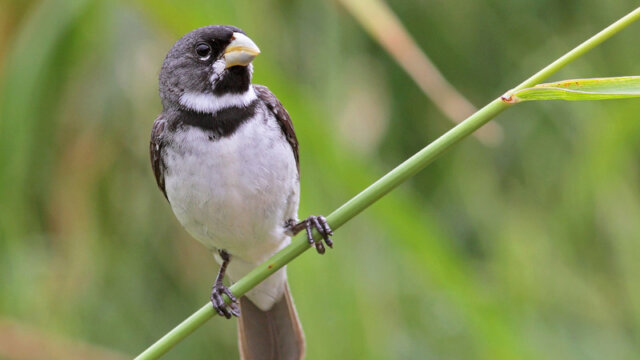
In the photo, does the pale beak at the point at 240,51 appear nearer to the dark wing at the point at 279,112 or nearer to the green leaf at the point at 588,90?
the dark wing at the point at 279,112

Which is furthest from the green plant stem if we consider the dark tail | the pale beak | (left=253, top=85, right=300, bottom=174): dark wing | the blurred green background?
the dark tail

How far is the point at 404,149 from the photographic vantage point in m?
4.19

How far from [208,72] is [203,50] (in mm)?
75

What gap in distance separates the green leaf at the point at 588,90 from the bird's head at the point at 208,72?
1102 mm

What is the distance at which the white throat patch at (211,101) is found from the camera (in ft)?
9.52

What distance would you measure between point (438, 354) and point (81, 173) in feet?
5.48

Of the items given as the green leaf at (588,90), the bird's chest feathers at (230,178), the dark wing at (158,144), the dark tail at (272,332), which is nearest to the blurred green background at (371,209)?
the dark tail at (272,332)

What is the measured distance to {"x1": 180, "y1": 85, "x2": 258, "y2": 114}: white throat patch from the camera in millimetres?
2901

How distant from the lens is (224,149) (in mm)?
2852

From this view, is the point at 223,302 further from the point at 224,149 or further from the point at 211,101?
the point at 211,101

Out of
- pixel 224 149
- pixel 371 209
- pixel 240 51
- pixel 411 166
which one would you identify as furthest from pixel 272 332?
pixel 411 166

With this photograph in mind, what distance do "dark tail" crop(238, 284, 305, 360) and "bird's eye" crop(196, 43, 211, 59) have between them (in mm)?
1033

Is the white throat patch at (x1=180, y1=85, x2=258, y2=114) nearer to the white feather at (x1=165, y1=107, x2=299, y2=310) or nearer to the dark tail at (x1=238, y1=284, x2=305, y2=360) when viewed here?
the white feather at (x1=165, y1=107, x2=299, y2=310)

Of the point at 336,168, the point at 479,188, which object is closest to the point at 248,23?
the point at 336,168
